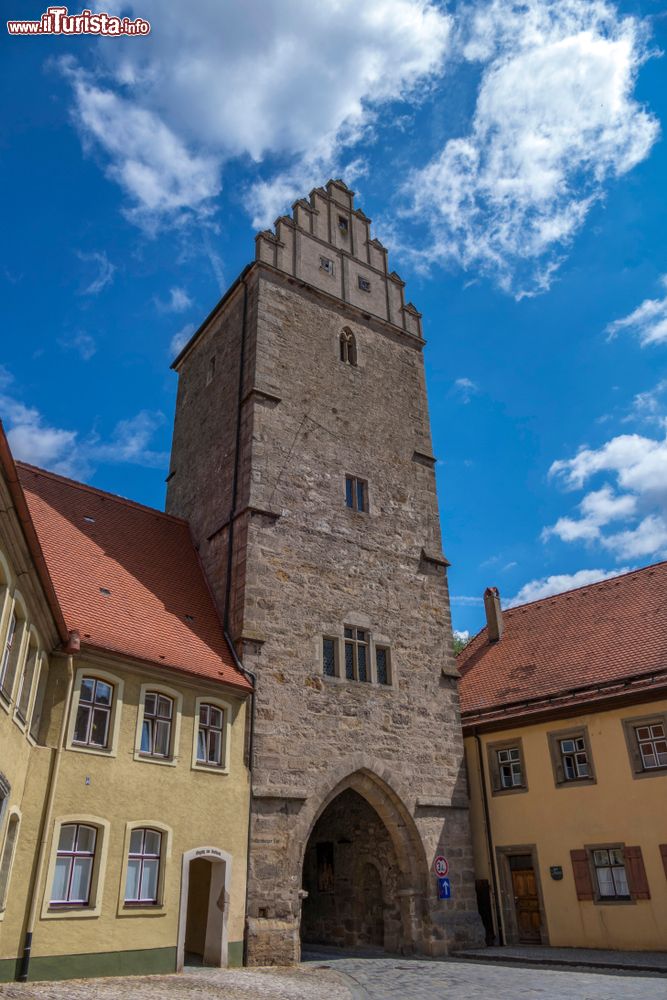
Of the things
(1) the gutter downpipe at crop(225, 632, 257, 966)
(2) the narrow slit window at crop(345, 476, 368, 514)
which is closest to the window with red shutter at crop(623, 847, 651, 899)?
(1) the gutter downpipe at crop(225, 632, 257, 966)

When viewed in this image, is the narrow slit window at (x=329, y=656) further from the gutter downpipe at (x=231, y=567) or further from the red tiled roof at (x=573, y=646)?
the red tiled roof at (x=573, y=646)

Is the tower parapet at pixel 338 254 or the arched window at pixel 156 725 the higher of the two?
the tower parapet at pixel 338 254

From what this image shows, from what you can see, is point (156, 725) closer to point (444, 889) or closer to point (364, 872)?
point (364, 872)

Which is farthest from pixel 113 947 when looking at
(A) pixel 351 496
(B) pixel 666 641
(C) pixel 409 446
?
(C) pixel 409 446

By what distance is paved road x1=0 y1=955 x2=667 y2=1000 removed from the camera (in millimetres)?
9430

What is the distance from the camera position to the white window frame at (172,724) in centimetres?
1224

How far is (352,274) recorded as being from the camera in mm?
22203

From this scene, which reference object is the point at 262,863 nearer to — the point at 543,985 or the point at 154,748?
the point at 154,748

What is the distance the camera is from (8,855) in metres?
9.98

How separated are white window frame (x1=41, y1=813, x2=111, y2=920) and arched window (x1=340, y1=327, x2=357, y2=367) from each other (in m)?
13.2

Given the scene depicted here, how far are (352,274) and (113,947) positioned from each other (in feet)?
57.8

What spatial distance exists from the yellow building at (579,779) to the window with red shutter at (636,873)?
0.02 meters

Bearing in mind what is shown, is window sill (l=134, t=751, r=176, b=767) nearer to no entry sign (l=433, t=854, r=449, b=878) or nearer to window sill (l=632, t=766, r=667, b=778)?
no entry sign (l=433, t=854, r=449, b=878)

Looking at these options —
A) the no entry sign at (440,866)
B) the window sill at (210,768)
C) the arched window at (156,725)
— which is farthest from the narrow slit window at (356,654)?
the arched window at (156,725)
